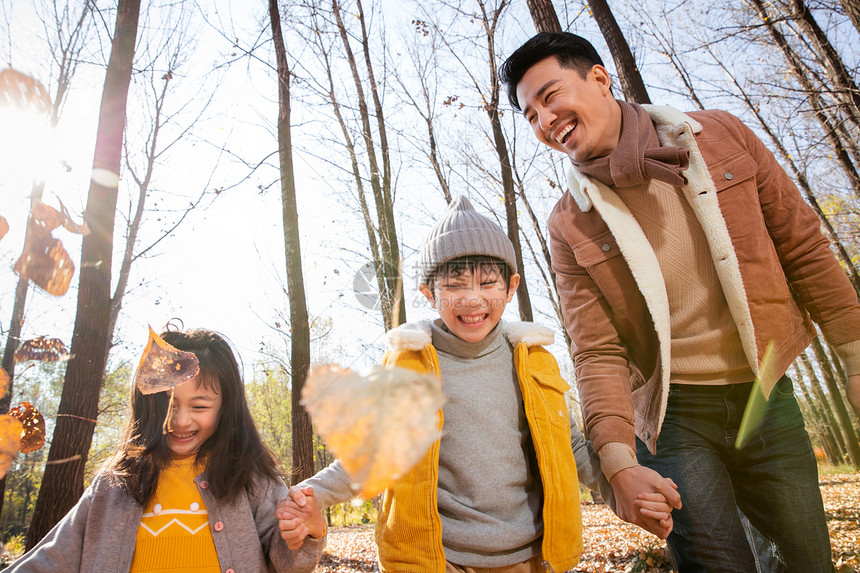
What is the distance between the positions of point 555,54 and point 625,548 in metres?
5.94

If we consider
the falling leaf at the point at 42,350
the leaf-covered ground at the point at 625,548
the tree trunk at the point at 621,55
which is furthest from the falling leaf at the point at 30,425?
the leaf-covered ground at the point at 625,548

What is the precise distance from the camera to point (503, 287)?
173 cm

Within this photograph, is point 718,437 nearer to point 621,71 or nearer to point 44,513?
point 621,71

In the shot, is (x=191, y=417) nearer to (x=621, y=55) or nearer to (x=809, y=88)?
(x=621, y=55)

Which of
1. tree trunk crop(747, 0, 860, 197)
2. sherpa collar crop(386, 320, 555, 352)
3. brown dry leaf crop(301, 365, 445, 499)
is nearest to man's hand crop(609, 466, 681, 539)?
sherpa collar crop(386, 320, 555, 352)

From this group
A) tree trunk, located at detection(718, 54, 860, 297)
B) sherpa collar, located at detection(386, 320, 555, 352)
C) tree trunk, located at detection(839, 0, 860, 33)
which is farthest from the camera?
tree trunk, located at detection(718, 54, 860, 297)

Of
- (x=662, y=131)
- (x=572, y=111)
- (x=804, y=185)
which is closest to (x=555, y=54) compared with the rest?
(x=572, y=111)

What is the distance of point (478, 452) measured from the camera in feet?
5.41

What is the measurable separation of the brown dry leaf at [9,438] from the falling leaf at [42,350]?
0.18 m

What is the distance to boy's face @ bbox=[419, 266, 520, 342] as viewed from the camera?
5.50 ft

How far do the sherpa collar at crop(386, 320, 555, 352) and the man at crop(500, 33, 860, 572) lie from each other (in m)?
0.14

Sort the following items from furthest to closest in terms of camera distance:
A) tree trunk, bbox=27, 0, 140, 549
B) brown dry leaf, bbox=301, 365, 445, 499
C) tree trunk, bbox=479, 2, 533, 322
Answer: tree trunk, bbox=479, 2, 533, 322
tree trunk, bbox=27, 0, 140, 549
brown dry leaf, bbox=301, 365, 445, 499

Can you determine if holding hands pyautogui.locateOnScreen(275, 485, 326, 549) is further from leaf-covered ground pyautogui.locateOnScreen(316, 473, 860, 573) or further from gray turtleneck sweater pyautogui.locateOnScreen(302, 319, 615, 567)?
leaf-covered ground pyautogui.locateOnScreen(316, 473, 860, 573)

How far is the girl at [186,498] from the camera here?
1542 mm
